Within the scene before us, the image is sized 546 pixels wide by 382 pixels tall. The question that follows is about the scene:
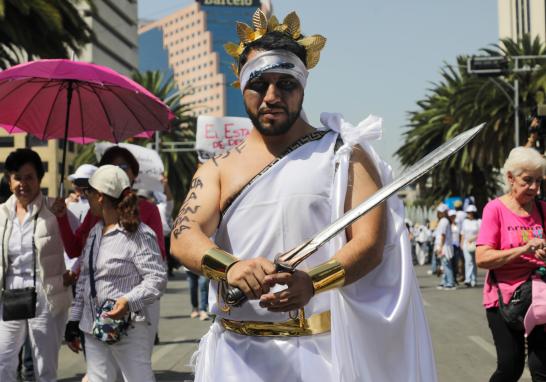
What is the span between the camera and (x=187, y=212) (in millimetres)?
3119

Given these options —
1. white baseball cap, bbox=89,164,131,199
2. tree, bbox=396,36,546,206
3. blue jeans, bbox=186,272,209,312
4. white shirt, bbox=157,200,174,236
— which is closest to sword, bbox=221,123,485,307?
white baseball cap, bbox=89,164,131,199

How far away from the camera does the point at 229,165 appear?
3.17 meters

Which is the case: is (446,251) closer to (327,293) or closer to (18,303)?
(18,303)

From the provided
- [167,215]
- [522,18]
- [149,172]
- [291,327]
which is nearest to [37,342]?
[291,327]

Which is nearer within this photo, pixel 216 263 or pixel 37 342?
pixel 216 263

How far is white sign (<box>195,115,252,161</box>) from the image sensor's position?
19672mm

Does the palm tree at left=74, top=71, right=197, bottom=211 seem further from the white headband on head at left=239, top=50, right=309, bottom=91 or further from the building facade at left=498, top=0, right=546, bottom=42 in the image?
the white headband on head at left=239, top=50, right=309, bottom=91

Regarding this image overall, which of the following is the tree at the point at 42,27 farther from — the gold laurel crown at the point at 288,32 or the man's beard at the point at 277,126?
→ the man's beard at the point at 277,126

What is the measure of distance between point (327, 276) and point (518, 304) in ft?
10.9

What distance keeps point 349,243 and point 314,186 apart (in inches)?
9.7

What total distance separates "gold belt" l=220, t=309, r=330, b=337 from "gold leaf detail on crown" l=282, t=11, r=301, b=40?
89 cm

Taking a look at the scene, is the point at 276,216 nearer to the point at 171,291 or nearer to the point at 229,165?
the point at 229,165

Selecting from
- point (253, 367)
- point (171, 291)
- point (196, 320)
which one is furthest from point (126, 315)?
point (171, 291)

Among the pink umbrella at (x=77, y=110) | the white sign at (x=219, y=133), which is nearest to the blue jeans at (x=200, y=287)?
the white sign at (x=219, y=133)
